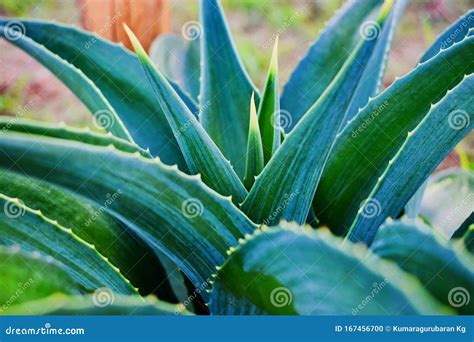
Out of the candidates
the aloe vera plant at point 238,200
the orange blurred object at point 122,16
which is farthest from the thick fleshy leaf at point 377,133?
the orange blurred object at point 122,16

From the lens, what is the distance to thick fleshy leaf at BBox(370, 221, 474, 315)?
0.68 m

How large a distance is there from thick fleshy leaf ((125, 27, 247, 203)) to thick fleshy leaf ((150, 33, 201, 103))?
0.30 metres

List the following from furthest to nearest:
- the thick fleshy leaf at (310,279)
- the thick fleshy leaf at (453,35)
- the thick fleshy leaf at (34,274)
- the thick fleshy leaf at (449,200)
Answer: the thick fleshy leaf at (449,200), the thick fleshy leaf at (453,35), the thick fleshy leaf at (34,274), the thick fleshy leaf at (310,279)

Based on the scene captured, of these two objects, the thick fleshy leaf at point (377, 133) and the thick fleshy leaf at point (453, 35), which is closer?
the thick fleshy leaf at point (377, 133)

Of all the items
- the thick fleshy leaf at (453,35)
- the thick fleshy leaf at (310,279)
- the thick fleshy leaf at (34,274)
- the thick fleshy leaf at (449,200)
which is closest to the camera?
the thick fleshy leaf at (310,279)

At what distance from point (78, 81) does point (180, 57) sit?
0.27 m

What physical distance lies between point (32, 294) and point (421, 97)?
558mm

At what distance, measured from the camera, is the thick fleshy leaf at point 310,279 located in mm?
660

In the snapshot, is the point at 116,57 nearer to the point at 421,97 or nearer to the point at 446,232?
the point at 421,97

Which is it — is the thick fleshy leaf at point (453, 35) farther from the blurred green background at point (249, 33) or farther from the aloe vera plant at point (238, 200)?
the blurred green background at point (249, 33)

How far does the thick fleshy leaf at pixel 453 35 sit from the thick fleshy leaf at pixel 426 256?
1.02 ft

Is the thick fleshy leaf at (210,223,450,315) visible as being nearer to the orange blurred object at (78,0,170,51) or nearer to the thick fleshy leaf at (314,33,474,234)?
the thick fleshy leaf at (314,33,474,234)

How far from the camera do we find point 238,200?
31.9 inches

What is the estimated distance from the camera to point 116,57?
0.96 m
